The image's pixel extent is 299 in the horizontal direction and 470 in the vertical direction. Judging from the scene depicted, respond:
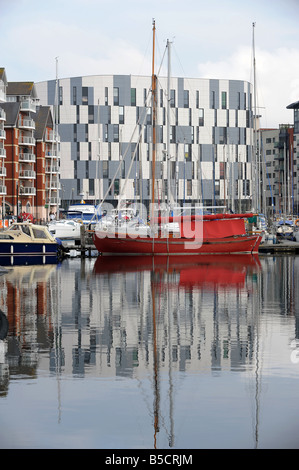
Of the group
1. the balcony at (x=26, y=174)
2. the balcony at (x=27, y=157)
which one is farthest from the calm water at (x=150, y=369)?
the balcony at (x=27, y=157)

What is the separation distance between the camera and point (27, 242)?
52438 millimetres

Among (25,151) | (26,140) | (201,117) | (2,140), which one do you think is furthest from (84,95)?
(2,140)

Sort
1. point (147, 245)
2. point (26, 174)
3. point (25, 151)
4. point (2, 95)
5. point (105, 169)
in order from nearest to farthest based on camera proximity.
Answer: point (147, 245) → point (2, 95) → point (26, 174) → point (25, 151) → point (105, 169)

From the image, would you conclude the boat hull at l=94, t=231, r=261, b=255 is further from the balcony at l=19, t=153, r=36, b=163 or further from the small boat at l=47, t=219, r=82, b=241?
the balcony at l=19, t=153, r=36, b=163

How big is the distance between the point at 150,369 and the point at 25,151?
9417 cm

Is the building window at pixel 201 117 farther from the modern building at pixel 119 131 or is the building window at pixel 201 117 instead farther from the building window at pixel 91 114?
the building window at pixel 91 114

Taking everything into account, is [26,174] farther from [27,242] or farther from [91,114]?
[27,242]

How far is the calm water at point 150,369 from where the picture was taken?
36.6 ft

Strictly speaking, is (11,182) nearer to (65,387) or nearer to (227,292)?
(227,292)

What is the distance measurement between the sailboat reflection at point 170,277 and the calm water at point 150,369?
0.08 metres

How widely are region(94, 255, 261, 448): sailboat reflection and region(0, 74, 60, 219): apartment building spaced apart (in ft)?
143

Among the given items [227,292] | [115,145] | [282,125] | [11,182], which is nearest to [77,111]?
[115,145]

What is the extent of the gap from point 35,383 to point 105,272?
2786 cm

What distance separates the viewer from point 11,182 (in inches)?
4006
